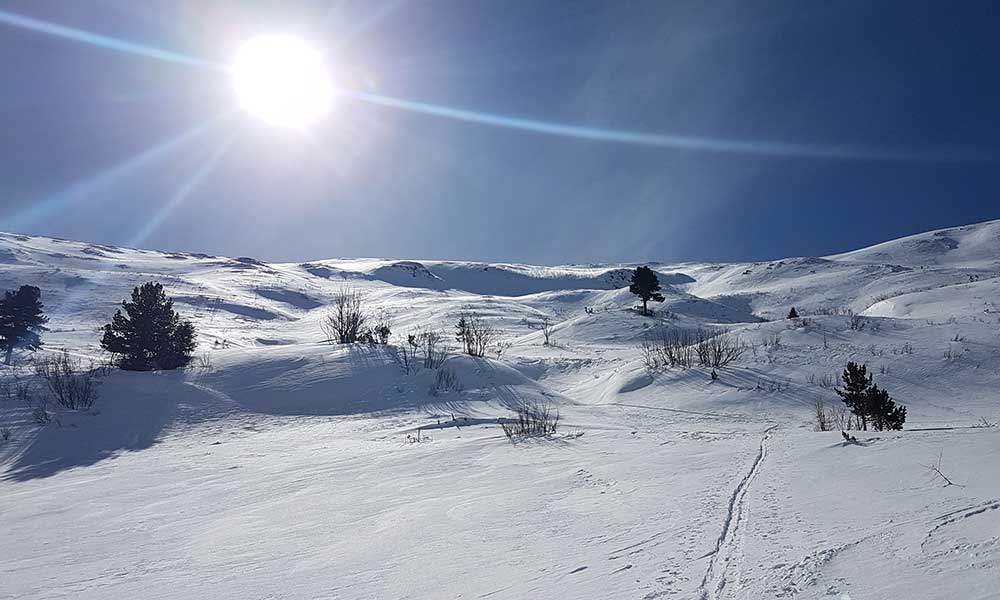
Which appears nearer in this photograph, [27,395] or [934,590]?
[934,590]

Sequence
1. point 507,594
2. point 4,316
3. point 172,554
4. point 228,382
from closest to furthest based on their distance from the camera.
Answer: point 507,594, point 172,554, point 228,382, point 4,316

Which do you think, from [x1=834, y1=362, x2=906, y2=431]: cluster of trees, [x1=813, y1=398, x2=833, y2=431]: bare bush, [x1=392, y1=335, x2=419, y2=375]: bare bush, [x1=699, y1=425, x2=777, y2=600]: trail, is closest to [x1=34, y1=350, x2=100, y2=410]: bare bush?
[x1=392, y1=335, x2=419, y2=375]: bare bush

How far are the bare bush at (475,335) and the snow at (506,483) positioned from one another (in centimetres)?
299

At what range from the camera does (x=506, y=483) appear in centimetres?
470

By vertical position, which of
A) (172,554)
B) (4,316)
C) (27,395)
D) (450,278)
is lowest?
(172,554)

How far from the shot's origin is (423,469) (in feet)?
17.9

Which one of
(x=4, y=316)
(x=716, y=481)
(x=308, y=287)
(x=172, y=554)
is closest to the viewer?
(x=172, y=554)

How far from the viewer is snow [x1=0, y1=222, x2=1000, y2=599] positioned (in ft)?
8.55

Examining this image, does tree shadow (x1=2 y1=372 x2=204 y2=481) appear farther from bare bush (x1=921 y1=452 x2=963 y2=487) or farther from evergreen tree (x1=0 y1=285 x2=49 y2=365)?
evergreen tree (x1=0 y1=285 x2=49 y2=365)

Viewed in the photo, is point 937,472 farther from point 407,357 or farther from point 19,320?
point 19,320

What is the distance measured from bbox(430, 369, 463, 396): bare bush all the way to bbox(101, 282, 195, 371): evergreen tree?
6.54m

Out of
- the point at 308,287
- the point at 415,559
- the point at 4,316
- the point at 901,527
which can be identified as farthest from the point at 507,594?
the point at 308,287

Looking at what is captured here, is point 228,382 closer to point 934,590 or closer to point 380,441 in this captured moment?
point 380,441

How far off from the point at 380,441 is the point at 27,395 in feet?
24.0
